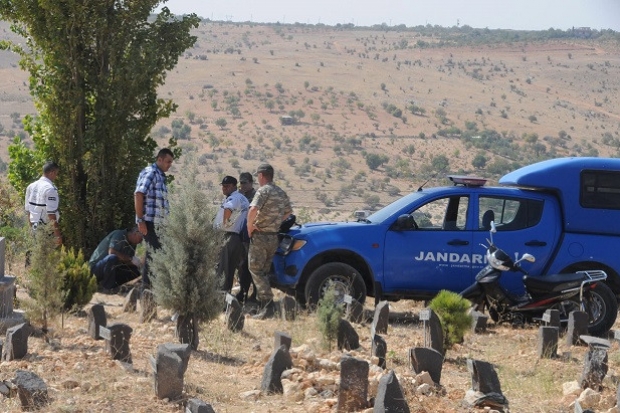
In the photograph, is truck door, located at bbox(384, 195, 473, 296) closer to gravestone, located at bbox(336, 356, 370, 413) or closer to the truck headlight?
the truck headlight

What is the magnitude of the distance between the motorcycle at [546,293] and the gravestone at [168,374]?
17.0ft

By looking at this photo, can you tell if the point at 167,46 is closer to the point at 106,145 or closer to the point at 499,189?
the point at 106,145

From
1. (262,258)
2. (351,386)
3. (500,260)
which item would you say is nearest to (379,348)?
(351,386)

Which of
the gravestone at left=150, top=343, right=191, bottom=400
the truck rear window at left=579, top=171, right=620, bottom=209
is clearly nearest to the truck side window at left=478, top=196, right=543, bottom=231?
the truck rear window at left=579, top=171, right=620, bottom=209

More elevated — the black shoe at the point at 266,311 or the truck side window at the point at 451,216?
the truck side window at the point at 451,216

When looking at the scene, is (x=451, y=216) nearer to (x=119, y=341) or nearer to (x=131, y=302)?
(x=131, y=302)

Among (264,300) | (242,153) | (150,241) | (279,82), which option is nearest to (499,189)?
(264,300)

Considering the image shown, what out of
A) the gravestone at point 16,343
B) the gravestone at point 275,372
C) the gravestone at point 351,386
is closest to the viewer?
the gravestone at point 351,386

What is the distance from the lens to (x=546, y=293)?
12344mm

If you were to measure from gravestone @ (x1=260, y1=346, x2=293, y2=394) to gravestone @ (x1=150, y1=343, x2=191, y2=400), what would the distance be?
2.38 feet

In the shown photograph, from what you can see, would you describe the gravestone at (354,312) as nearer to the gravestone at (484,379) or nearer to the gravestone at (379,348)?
the gravestone at (379,348)

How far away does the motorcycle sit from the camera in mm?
12125

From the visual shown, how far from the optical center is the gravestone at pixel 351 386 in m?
7.59


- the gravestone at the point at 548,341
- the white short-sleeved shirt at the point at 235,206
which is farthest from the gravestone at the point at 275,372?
the white short-sleeved shirt at the point at 235,206
